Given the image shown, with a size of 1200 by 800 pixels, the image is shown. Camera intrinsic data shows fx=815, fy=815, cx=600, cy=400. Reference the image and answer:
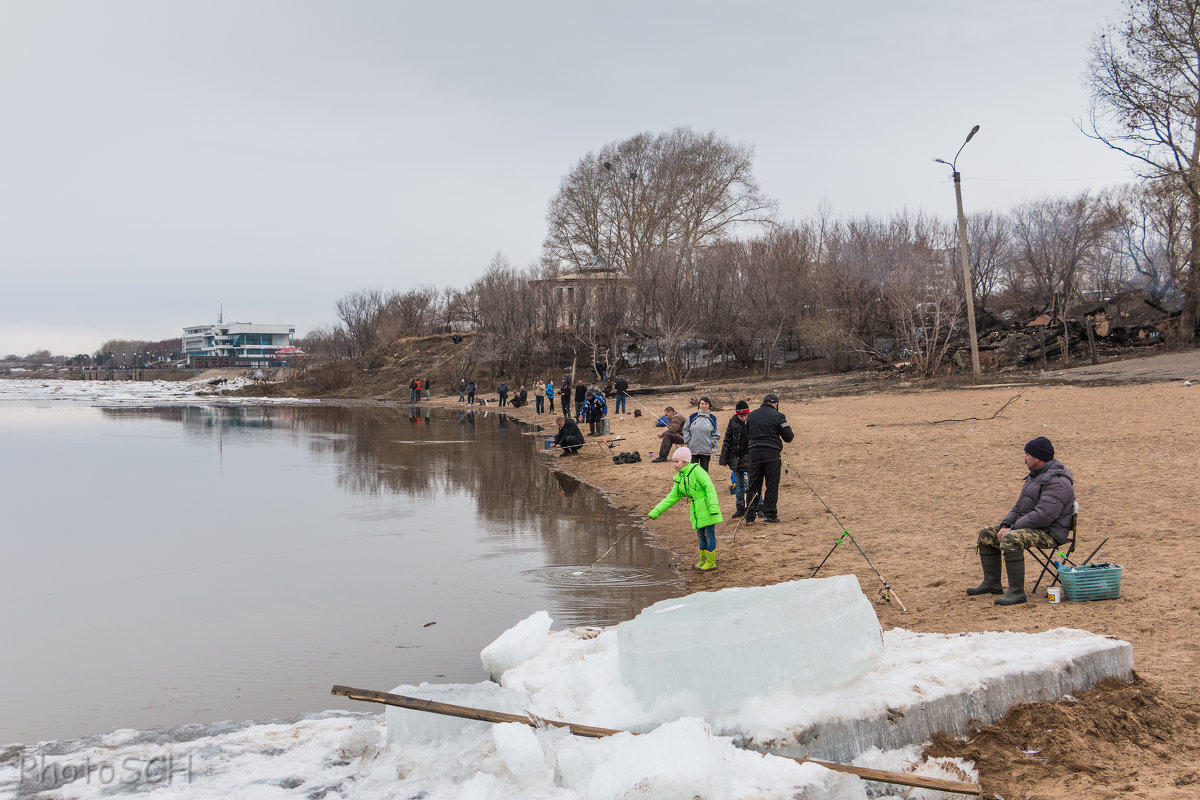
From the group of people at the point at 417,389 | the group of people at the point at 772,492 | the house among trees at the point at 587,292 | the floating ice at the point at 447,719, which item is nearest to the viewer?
the floating ice at the point at 447,719

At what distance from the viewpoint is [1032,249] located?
38750mm

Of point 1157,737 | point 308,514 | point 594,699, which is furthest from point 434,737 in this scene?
point 308,514

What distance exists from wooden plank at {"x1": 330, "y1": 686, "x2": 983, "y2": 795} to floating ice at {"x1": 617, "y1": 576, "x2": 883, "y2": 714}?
0.42 meters

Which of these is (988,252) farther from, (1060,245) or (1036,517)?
(1036,517)

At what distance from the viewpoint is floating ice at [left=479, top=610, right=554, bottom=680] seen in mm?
5703

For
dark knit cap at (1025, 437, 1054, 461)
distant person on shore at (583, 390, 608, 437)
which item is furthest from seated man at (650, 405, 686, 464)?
dark knit cap at (1025, 437, 1054, 461)

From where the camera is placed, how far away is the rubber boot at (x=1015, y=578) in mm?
6754

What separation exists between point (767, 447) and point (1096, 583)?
5.19 m

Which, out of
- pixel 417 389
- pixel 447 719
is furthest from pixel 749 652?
pixel 417 389

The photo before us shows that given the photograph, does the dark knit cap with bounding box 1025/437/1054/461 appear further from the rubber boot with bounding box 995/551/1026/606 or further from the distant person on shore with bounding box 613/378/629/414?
the distant person on shore with bounding box 613/378/629/414

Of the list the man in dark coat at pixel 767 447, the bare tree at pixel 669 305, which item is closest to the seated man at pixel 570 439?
the man in dark coat at pixel 767 447

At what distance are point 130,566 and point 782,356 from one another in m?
39.6

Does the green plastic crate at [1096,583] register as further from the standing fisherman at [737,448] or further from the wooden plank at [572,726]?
the standing fisherman at [737,448]

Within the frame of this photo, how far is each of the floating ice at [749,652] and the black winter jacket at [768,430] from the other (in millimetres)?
6559
